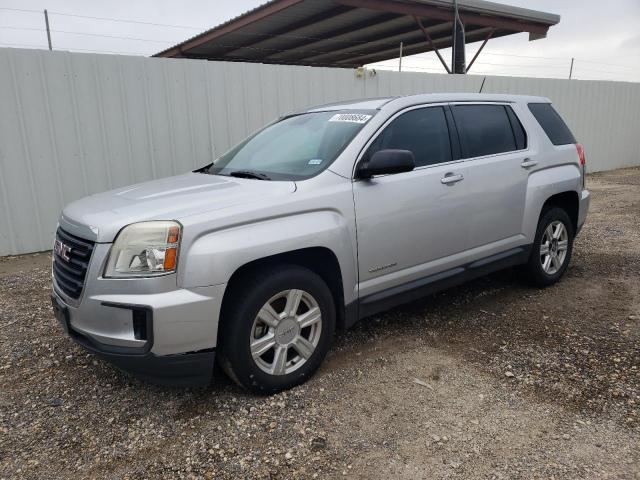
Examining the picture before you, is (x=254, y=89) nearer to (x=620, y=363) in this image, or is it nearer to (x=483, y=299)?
(x=483, y=299)

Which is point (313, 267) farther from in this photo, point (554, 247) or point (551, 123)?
point (551, 123)

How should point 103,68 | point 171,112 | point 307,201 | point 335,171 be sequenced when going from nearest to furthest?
point 307,201, point 335,171, point 103,68, point 171,112

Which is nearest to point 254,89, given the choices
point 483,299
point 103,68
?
point 103,68

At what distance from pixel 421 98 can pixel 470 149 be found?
58 cm

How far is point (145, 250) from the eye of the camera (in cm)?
256

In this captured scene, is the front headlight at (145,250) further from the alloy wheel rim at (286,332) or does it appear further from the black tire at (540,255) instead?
the black tire at (540,255)

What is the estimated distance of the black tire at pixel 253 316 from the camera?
2730mm

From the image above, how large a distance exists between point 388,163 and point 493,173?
1312 millimetres

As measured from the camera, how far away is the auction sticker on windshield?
11.5 feet

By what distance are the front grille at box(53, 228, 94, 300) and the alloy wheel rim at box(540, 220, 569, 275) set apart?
3.81 metres

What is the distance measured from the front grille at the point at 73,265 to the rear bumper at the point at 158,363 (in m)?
0.27

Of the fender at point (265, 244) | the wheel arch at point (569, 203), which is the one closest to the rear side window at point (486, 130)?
the wheel arch at point (569, 203)

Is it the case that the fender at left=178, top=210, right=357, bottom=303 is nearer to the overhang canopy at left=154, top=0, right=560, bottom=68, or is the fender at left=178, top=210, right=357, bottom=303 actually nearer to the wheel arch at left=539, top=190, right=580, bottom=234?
the wheel arch at left=539, top=190, right=580, bottom=234

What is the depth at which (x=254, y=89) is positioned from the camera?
7656 mm
